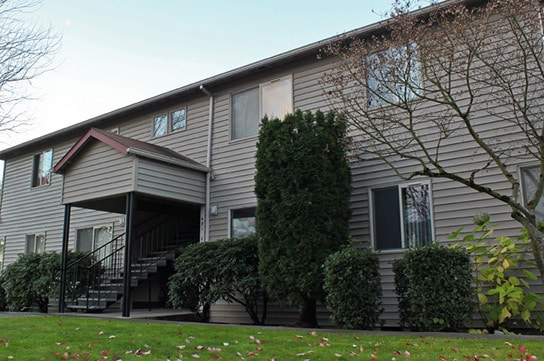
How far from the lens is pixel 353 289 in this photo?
24.3 feet

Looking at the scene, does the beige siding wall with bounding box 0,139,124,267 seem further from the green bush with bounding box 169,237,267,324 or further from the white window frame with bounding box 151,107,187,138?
the green bush with bounding box 169,237,267,324

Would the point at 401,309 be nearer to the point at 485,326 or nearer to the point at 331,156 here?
the point at 485,326

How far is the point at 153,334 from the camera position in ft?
22.6

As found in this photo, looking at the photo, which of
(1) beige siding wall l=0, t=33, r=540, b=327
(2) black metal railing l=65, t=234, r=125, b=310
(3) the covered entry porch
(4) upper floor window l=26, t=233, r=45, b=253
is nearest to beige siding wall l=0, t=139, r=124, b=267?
(1) beige siding wall l=0, t=33, r=540, b=327

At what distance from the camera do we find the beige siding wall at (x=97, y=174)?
33.6 ft

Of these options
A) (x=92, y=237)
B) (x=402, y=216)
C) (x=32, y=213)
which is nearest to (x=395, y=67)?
(x=402, y=216)

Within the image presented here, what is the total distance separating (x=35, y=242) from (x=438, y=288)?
14.1 meters

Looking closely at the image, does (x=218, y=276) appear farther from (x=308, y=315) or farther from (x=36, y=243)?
(x=36, y=243)

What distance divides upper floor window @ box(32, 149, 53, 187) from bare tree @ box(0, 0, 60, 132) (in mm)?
8296

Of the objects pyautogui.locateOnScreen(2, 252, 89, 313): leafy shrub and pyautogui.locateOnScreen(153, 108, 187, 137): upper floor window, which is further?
pyautogui.locateOnScreen(153, 108, 187, 137): upper floor window

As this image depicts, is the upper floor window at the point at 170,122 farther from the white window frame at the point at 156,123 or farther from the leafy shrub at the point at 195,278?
the leafy shrub at the point at 195,278

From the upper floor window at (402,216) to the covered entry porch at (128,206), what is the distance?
174 inches

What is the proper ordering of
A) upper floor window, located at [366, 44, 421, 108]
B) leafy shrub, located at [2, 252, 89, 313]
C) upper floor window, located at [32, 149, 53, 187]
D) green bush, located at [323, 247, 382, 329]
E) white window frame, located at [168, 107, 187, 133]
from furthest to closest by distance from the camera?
upper floor window, located at [32, 149, 53, 187], white window frame, located at [168, 107, 187, 133], leafy shrub, located at [2, 252, 89, 313], upper floor window, located at [366, 44, 421, 108], green bush, located at [323, 247, 382, 329]

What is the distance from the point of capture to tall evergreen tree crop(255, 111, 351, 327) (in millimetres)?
8195
